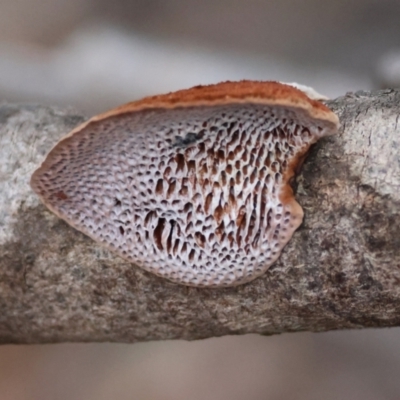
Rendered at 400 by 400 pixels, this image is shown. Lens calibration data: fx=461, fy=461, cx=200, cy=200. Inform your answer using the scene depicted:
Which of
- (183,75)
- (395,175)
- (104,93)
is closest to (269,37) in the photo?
(183,75)

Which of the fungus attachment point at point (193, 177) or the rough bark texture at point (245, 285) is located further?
the rough bark texture at point (245, 285)

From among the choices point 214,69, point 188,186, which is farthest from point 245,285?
point 214,69

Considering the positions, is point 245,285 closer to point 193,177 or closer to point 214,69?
point 193,177

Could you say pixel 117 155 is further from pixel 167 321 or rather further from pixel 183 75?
pixel 183 75

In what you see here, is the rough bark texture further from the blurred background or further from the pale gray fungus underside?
the blurred background

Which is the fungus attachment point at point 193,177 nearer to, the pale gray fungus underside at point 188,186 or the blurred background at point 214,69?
the pale gray fungus underside at point 188,186

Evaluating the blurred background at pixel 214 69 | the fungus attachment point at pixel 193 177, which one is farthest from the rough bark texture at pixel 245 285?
the blurred background at pixel 214 69
